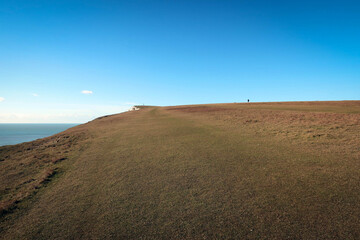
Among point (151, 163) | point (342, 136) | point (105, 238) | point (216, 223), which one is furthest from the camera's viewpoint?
point (342, 136)

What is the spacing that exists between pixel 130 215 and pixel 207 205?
2246 millimetres

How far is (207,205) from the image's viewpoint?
5.28 metres

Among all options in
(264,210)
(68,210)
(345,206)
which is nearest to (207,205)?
(264,210)

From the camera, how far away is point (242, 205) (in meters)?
5.16

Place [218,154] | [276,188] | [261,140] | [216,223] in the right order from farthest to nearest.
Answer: [261,140] → [218,154] → [276,188] → [216,223]

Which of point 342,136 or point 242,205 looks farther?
point 342,136

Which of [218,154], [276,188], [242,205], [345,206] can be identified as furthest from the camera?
[218,154]

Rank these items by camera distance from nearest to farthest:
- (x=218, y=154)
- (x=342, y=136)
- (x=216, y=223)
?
(x=216, y=223), (x=218, y=154), (x=342, y=136)

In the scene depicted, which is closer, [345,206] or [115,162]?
[345,206]

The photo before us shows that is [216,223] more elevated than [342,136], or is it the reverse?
[342,136]

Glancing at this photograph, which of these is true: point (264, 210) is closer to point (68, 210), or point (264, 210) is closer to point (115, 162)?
point (68, 210)

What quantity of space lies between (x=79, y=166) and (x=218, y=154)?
762 cm

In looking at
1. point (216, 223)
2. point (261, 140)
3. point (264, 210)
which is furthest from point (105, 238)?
point (261, 140)

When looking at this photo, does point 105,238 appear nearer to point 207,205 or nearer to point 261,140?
point 207,205
